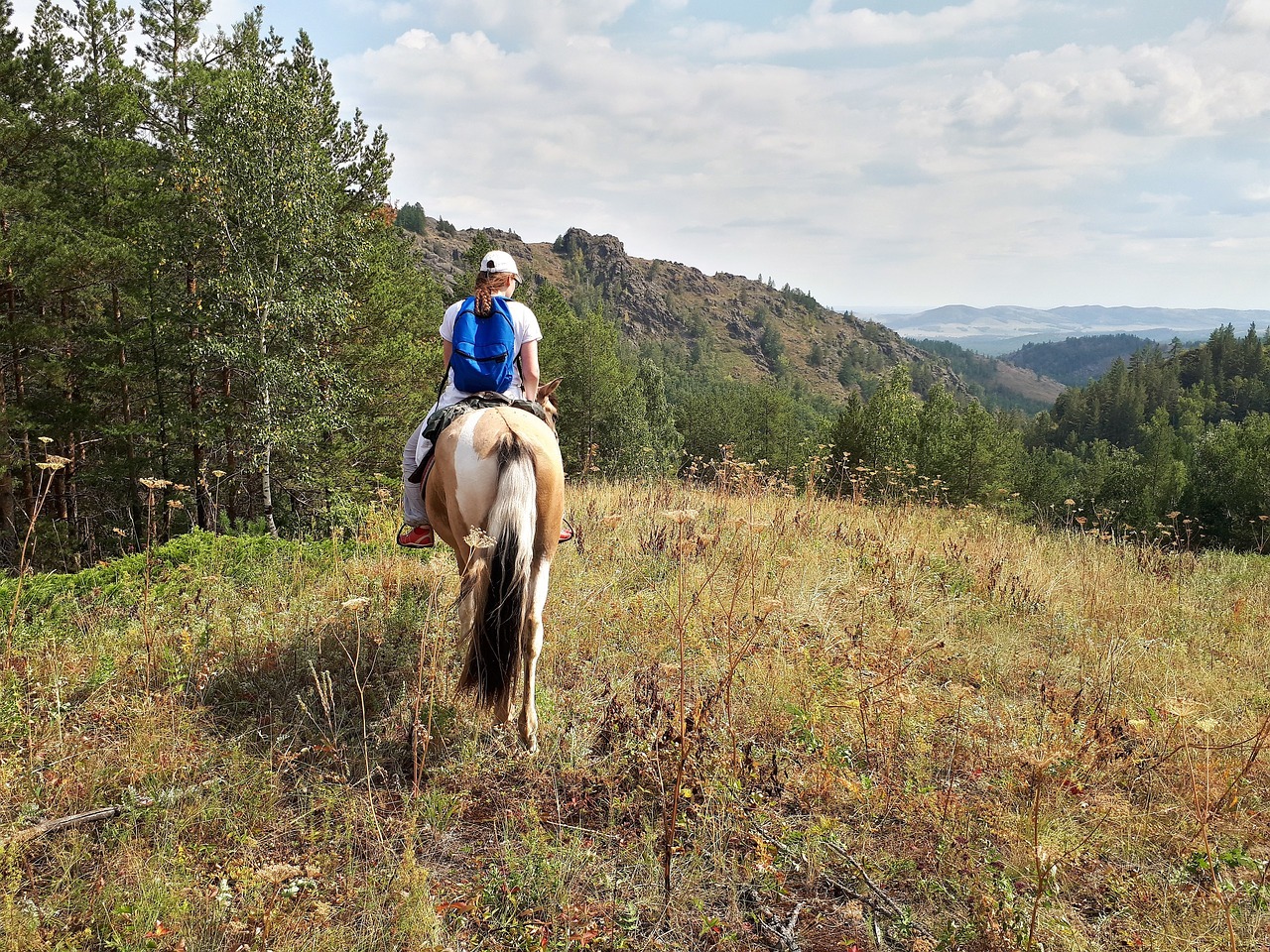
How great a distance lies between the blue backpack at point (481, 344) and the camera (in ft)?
13.4

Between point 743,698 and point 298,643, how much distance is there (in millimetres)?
3157

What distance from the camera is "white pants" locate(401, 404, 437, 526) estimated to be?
414cm

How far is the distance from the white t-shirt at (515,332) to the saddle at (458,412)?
0.39 ft

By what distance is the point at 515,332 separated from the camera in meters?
4.25

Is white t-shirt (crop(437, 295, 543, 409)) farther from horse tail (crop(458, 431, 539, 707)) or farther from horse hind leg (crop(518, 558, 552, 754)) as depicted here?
horse hind leg (crop(518, 558, 552, 754))

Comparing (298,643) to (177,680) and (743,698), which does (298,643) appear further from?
(743,698)

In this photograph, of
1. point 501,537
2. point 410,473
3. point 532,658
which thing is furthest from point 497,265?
point 532,658

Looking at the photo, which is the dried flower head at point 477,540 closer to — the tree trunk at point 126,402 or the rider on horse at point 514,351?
the rider on horse at point 514,351

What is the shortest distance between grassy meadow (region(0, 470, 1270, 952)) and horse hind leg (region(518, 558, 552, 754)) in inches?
5.8

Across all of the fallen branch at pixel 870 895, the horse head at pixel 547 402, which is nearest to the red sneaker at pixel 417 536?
the horse head at pixel 547 402

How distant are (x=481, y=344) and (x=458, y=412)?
556 mm

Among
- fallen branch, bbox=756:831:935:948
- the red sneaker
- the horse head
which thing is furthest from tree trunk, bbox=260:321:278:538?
fallen branch, bbox=756:831:935:948

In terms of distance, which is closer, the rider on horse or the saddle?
the saddle

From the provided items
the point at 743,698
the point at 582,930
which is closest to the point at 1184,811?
the point at 743,698
